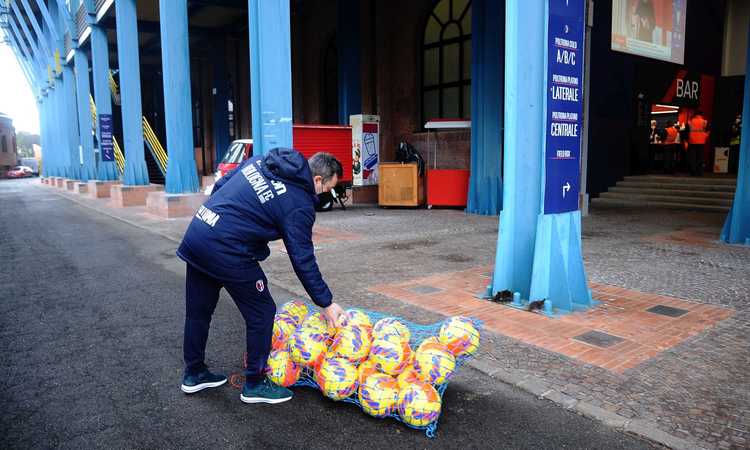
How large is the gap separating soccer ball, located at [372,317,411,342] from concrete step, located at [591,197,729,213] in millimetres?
12687

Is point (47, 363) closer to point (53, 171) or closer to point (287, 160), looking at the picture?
point (287, 160)

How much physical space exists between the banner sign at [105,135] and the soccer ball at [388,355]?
21326 mm

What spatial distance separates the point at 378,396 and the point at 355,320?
52cm

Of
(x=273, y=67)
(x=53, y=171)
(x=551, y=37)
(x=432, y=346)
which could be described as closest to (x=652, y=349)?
(x=432, y=346)

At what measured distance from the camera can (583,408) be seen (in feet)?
11.0

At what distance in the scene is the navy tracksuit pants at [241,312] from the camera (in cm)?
327

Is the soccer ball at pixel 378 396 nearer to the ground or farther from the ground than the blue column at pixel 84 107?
nearer to the ground

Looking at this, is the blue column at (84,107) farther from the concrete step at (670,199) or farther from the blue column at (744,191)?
the blue column at (744,191)

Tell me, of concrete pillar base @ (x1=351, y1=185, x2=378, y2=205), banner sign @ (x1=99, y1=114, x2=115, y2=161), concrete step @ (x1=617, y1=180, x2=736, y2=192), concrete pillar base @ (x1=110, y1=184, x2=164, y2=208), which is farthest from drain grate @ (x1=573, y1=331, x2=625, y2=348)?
banner sign @ (x1=99, y1=114, x2=115, y2=161)

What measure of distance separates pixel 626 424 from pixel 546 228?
8.03ft

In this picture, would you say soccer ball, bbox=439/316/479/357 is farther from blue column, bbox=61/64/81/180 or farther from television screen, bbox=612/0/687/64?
blue column, bbox=61/64/81/180

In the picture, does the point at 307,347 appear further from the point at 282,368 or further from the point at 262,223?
the point at 262,223

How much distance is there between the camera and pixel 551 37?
519cm

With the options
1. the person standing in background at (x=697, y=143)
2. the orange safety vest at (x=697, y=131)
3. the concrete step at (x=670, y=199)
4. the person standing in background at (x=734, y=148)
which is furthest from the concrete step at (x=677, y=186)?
the person standing in background at (x=734, y=148)
